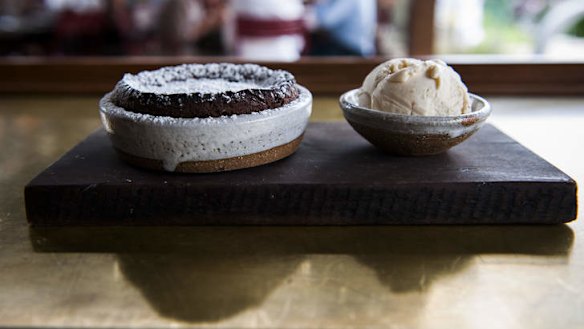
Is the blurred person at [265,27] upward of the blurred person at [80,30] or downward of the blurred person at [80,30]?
upward

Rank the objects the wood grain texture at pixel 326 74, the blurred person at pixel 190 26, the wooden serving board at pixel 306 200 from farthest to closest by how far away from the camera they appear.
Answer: the blurred person at pixel 190 26 → the wood grain texture at pixel 326 74 → the wooden serving board at pixel 306 200

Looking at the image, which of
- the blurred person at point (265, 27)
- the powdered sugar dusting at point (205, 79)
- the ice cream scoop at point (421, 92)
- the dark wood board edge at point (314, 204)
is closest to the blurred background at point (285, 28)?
the blurred person at point (265, 27)

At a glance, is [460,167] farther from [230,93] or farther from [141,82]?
[141,82]

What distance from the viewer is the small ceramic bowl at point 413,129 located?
70 cm

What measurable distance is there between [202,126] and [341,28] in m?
1.59

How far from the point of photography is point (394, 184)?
66 cm

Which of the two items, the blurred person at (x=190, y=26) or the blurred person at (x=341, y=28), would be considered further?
the blurred person at (x=190, y=26)

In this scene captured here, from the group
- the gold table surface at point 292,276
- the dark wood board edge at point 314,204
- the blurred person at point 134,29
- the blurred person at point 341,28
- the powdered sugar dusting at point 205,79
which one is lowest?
the blurred person at point 134,29

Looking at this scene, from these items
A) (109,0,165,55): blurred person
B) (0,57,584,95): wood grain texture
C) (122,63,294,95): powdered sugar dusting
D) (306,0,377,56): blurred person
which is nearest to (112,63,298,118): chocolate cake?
(122,63,294,95): powdered sugar dusting

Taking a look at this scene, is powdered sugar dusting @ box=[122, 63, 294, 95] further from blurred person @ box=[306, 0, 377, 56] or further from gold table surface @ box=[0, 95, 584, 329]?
blurred person @ box=[306, 0, 377, 56]

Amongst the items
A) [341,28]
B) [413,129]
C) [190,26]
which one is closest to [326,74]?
[413,129]

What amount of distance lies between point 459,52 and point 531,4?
70cm

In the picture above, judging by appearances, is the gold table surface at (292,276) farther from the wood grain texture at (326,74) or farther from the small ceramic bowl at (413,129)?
the wood grain texture at (326,74)

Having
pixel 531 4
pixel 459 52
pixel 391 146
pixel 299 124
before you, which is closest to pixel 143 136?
pixel 299 124
